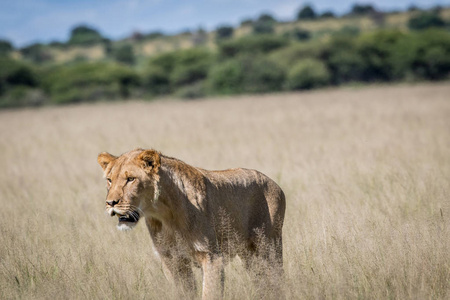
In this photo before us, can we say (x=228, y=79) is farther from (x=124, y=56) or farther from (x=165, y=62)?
(x=124, y=56)

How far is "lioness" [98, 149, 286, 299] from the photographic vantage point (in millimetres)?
4328

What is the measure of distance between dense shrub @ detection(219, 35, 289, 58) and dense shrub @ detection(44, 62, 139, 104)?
11.8 meters

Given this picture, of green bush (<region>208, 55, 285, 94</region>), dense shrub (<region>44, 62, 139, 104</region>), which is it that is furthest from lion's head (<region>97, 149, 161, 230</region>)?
dense shrub (<region>44, 62, 139, 104</region>)

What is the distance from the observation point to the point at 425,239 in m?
5.30

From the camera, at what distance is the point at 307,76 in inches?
1924

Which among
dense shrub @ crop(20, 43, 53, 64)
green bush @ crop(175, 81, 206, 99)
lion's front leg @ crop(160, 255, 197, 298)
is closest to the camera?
lion's front leg @ crop(160, 255, 197, 298)

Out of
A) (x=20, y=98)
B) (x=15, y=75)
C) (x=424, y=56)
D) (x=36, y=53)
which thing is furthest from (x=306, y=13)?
(x=20, y=98)

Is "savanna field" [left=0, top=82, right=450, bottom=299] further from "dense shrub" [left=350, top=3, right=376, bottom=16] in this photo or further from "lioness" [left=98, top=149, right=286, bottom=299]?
"dense shrub" [left=350, top=3, right=376, bottom=16]

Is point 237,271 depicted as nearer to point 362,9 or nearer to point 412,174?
point 412,174

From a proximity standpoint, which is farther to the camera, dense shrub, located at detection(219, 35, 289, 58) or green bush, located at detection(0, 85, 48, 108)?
dense shrub, located at detection(219, 35, 289, 58)

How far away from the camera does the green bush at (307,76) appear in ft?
158

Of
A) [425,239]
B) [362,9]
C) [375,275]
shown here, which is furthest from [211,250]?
[362,9]

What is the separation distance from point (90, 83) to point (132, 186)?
59024 millimetres

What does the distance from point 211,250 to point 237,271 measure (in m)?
0.66
